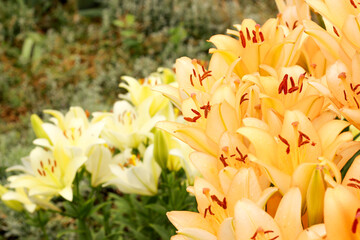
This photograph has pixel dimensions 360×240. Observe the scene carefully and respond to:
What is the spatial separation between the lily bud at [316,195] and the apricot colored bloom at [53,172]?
2.20ft

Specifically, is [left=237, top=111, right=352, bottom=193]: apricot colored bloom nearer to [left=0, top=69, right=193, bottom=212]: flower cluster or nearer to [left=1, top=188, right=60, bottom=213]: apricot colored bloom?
[left=0, top=69, right=193, bottom=212]: flower cluster

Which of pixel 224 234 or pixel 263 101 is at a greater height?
pixel 263 101

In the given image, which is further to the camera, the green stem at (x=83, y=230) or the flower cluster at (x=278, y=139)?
the green stem at (x=83, y=230)

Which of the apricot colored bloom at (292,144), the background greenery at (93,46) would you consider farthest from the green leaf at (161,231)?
the background greenery at (93,46)

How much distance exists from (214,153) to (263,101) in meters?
0.09

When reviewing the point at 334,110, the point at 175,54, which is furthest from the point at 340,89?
the point at 175,54

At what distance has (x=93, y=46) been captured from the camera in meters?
3.47

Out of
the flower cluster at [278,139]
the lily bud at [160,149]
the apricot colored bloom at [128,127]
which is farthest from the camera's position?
the apricot colored bloom at [128,127]

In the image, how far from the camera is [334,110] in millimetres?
600

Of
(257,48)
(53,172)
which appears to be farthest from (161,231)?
(257,48)

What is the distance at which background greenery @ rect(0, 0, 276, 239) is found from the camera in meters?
3.02

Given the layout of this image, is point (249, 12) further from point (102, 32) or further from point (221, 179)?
point (221, 179)

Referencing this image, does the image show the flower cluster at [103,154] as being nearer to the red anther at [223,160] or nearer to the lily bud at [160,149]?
the lily bud at [160,149]

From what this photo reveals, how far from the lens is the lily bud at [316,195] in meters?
0.51
